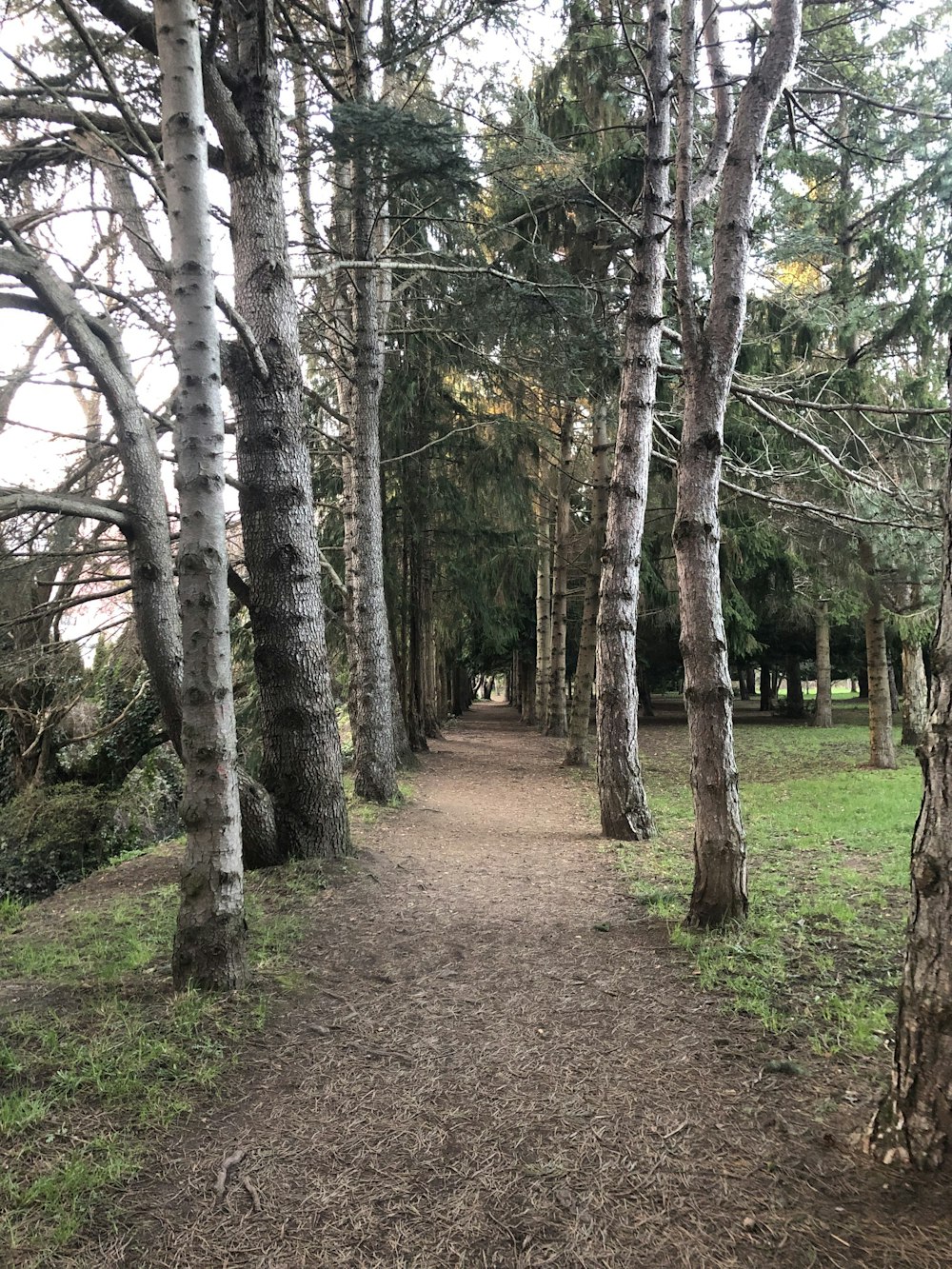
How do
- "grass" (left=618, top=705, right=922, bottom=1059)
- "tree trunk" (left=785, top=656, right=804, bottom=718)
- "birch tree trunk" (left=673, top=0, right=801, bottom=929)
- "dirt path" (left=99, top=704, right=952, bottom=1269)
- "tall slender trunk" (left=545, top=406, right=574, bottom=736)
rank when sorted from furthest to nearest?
"tree trunk" (left=785, top=656, right=804, bottom=718)
"tall slender trunk" (left=545, top=406, right=574, bottom=736)
"birch tree trunk" (left=673, top=0, right=801, bottom=929)
"grass" (left=618, top=705, right=922, bottom=1059)
"dirt path" (left=99, top=704, right=952, bottom=1269)

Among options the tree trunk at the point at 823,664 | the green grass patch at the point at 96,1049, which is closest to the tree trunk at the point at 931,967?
the green grass patch at the point at 96,1049

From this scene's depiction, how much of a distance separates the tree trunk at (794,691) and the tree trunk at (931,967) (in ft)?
79.3

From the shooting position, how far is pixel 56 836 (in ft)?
28.7

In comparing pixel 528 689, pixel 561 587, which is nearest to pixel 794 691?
pixel 528 689

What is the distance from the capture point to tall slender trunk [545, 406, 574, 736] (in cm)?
1591

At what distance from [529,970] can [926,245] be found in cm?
1117

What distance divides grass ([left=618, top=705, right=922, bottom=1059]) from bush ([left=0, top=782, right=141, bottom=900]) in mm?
6278

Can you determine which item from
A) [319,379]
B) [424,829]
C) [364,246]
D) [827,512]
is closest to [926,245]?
[827,512]

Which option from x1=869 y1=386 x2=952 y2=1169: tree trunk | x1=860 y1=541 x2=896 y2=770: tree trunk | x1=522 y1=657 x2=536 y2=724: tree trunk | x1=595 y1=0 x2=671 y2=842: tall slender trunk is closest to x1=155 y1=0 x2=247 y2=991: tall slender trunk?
x1=869 y1=386 x2=952 y2=1169: tree trunk

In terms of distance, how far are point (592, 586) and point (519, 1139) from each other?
11.4m

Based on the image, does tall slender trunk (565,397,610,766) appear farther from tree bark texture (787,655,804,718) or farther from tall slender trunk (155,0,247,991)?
tree bark texture (787,655,804,718)

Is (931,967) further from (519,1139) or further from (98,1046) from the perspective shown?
(98,1046)

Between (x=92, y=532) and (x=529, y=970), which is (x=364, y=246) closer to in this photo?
(x=92, y=532)

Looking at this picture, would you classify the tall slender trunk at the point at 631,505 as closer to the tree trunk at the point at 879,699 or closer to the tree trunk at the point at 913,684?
the tree trunk at the point at 879,699
